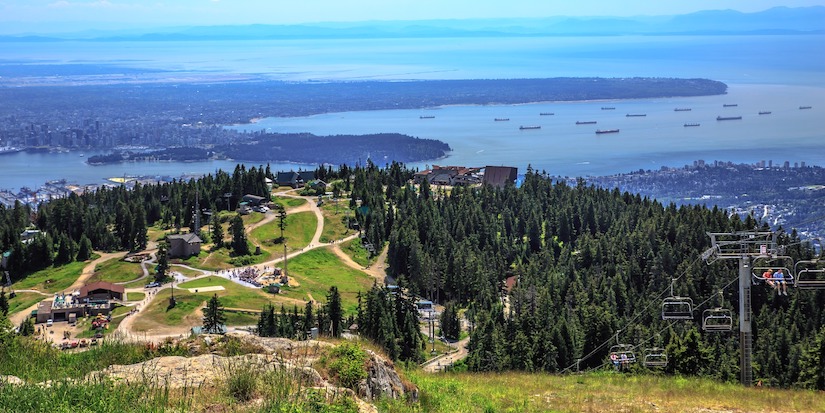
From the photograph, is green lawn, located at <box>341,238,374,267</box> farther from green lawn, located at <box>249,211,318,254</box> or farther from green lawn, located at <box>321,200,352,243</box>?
green lawn, located at <box>249,211,318,254</box>

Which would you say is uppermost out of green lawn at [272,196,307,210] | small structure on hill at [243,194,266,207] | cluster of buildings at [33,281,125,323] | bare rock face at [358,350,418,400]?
bare rock face at [358,350,418,400]

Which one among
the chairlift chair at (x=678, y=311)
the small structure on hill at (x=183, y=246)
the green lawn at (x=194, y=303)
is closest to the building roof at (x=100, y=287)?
the green lawn at (x=194, y=303)

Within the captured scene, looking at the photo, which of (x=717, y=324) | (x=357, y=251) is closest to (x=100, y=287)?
(x=357, y=251)

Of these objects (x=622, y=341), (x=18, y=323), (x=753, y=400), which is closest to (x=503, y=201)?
(x=622, y=341)

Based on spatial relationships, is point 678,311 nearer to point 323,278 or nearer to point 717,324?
point 717,324

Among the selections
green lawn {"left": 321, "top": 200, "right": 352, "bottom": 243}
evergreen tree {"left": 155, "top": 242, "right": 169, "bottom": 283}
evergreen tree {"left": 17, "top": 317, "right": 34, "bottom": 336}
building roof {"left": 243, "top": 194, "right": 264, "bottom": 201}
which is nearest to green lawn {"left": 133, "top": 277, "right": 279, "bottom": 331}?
evergreen tree {"left": 155, "top": 242, "right": 169, "bottom": 283}

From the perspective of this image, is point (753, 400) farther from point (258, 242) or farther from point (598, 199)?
point (598, 199)

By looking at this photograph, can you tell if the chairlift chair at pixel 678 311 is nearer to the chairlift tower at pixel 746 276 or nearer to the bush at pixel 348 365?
the chairlift tower at pixel 746 276
